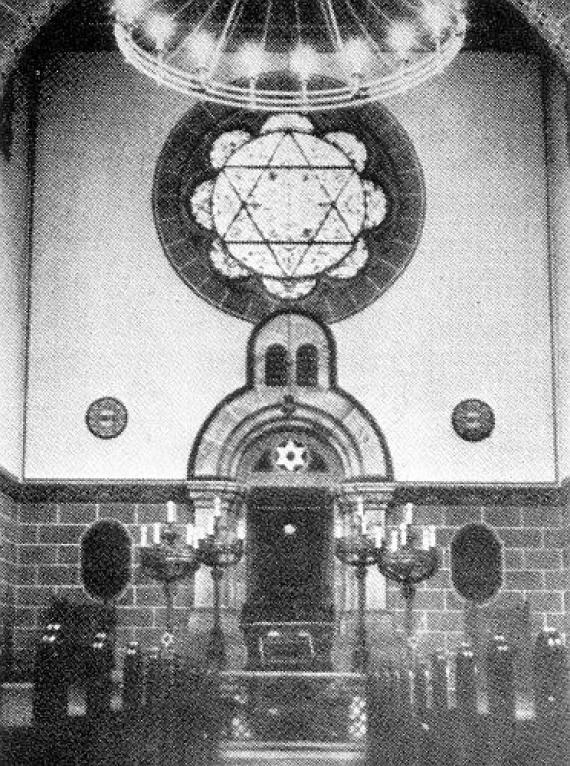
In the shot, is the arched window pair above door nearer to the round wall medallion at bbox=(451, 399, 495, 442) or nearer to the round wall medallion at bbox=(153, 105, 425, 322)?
the round wall medallion at bbox=(153, 105, 425, 322)

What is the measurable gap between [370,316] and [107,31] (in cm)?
508

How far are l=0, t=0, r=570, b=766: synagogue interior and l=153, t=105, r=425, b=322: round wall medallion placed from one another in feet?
0.11

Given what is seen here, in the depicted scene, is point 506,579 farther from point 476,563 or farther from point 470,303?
point 470,303

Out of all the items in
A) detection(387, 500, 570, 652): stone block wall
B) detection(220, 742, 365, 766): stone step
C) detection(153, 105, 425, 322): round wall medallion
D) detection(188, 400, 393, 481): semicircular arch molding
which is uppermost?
detection(153, 105, 425, 322): round wall medallion

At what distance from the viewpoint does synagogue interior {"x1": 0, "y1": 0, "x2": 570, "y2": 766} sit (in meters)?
14.9

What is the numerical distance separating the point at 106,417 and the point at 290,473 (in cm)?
246

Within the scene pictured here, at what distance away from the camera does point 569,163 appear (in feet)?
48.5

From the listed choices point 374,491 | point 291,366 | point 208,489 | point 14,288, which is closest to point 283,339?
point 291,366

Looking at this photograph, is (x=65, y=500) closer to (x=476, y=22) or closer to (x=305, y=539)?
(x=305, y=539)

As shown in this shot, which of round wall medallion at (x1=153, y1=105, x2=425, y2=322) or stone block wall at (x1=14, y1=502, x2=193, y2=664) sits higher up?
round wall medallion at (x1=153, y1=105, x2=425, y2=322)

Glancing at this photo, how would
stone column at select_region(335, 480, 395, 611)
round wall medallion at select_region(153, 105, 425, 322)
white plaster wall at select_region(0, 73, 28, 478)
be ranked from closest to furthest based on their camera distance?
white plaster wall at select_region(0, 73, 28, 478) → stone column at select_region(335, 480, 395, 611) → round wall medallion at select_region(153, 105, 425, 322)

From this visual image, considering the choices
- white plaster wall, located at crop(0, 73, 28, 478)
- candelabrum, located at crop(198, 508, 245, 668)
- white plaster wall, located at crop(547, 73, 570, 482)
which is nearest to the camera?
candelabrum, located at crop(198, 508, 245, 668)

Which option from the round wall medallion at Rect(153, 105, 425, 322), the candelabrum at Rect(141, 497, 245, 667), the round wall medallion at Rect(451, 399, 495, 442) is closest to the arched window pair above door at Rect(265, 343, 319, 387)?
the round wall medallion at Rect(153, 105, 425, 322)

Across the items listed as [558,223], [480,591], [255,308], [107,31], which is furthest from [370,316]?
[107,31]
